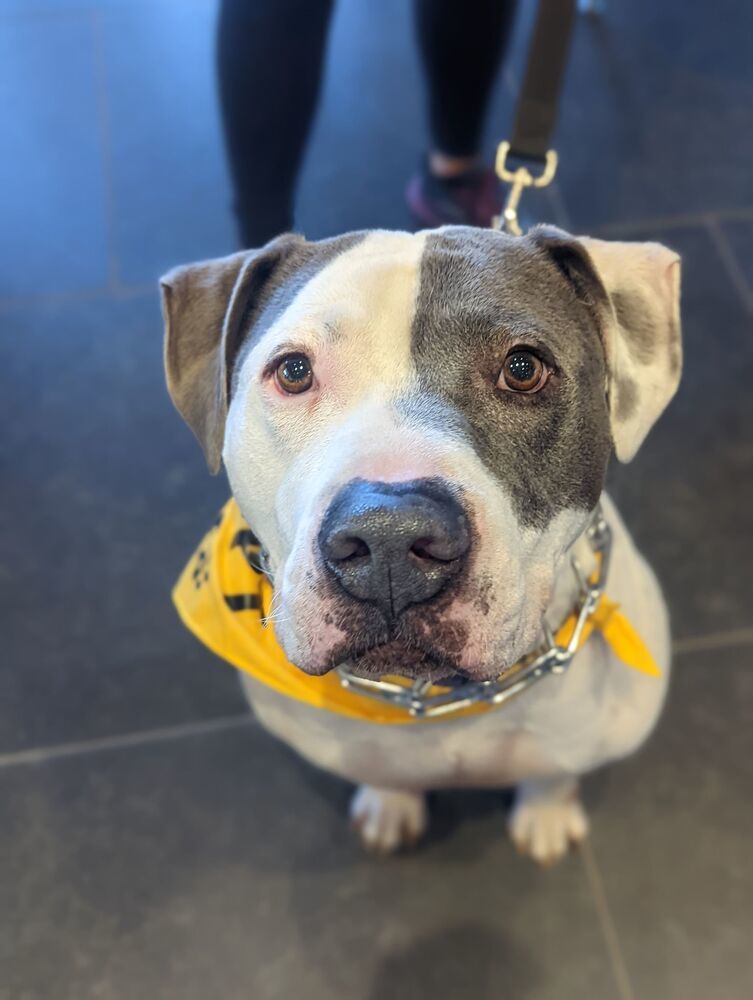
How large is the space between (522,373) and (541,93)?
71 centimetres

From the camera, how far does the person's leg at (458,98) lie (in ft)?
6.99

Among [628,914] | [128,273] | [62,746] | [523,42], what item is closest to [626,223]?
[523,42]

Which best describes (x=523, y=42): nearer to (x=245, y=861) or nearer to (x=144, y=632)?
(x=144, y=632)

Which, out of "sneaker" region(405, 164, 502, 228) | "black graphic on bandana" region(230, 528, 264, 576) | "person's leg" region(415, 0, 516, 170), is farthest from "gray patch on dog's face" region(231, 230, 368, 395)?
"sneaker" region(405, 164, 502, 228)

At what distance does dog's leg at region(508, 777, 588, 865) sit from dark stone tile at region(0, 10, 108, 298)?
167 cm

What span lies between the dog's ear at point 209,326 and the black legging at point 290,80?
0.85 m

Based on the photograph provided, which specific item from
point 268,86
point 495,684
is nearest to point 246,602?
point 495,684

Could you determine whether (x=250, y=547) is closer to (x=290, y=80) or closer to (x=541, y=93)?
(x=541, y=93)

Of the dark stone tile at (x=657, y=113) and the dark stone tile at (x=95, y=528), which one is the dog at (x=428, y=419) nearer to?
the dark stone tile at (x=95, y=528)

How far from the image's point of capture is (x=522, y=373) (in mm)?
1051

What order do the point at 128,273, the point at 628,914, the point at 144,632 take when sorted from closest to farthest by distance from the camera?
the point at 628,914, the point at 144,632, the point at 128,273

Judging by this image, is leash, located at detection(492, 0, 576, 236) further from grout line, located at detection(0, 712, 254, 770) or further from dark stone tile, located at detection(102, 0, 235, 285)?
dark stone tile, located at detection(102, 0, 235, 285)

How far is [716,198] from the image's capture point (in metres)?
2.68

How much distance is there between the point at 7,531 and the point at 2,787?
58 centimetres
